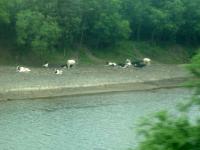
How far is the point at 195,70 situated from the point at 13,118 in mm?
24699

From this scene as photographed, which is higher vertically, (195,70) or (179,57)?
(195,70)

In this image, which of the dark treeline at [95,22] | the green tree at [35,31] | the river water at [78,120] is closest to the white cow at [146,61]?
the dark treeline at [95,22]

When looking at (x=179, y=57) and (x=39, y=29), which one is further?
(x=179, y=57)

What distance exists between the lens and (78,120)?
31.8 meters

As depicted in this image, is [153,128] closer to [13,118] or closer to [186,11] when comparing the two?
[13,118]

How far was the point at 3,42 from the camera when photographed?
48469 mm

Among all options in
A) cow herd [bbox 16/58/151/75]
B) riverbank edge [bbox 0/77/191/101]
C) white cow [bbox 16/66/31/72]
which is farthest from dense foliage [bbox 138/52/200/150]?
cow herd [bbox 16/58/151/75]

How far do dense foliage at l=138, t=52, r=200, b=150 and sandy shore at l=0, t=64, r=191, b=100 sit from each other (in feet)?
94.5

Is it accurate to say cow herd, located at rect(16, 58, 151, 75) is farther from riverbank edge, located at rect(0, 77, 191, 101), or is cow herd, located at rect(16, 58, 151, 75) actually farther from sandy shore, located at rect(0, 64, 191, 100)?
riverbank edge, located at rect(0, 77, 191, 101)

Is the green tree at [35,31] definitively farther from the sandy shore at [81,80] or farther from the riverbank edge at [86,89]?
the riverbank edge at [86,89]

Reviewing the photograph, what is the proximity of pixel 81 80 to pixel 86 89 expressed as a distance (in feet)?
4.18

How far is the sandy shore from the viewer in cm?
4022

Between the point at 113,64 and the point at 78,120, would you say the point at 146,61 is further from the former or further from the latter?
the point at 78,120

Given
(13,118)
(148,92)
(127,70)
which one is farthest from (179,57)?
(13,118)
